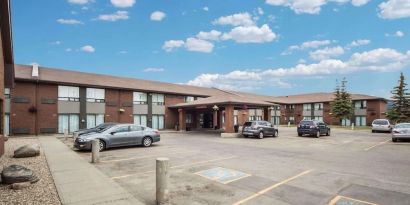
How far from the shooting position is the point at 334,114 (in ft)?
175

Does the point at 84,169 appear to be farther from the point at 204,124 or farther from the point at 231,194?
the point at 204,124

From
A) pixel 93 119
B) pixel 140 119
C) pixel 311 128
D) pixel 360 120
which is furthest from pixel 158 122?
pixel 360 120

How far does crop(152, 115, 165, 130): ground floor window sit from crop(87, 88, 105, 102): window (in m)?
7.59

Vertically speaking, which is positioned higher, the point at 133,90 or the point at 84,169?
the point at 133,90

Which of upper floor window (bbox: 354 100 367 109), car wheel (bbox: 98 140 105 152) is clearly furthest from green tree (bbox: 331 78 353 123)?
car wheel (bbox: 98 140 105 152)

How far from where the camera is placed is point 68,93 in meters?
30.8

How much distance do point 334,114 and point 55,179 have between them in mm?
52618

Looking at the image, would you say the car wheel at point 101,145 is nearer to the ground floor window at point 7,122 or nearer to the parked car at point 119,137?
the parked car at point 119,137

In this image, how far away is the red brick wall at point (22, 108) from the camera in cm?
2723

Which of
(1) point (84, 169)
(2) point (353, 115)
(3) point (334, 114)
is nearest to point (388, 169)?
(1) point (84, 169)

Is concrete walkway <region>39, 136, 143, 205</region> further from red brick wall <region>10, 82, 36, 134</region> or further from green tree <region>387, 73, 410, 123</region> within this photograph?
green tree <region>387, 73, 410, 123</region>

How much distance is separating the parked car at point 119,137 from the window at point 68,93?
51.1ft

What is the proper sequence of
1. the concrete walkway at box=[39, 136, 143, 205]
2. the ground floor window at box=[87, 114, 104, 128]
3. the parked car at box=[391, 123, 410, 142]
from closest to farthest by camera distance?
the concrete walkway at box=[39, 136, 143, 205]
the parked car at box=[391, 123, 410, 142]
the ground floor window at box=[87, 114, 104, 128]

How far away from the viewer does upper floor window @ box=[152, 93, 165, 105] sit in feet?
127
